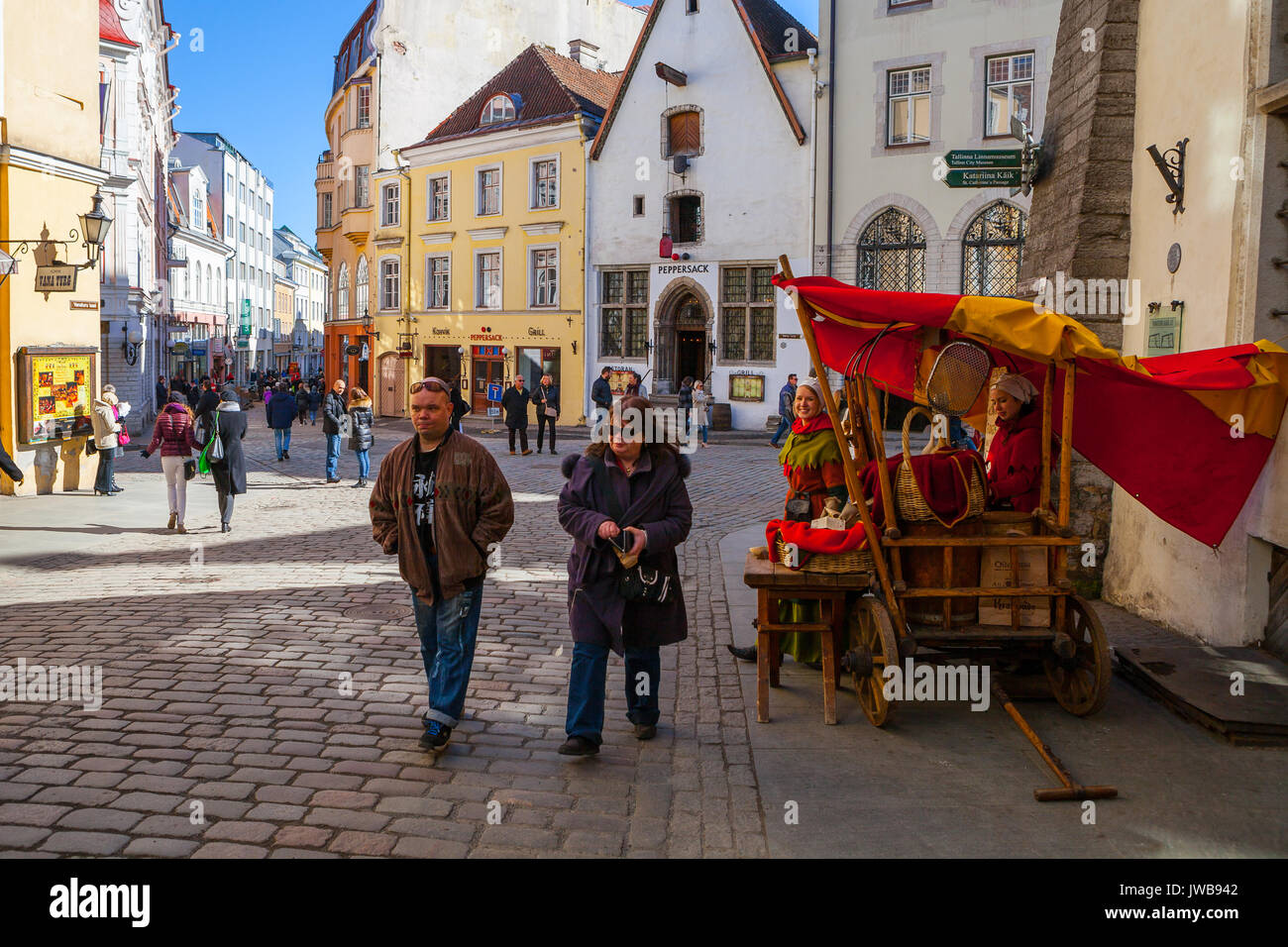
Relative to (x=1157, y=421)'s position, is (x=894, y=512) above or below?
below

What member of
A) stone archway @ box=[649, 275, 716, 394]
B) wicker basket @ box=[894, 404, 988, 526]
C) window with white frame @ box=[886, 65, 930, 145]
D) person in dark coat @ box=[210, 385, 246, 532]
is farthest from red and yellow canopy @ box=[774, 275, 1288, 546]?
stone archway @ box=[649, 275, 716, 394]

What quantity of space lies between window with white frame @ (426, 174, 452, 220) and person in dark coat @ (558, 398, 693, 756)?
35.0 m

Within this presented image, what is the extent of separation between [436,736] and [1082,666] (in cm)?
352

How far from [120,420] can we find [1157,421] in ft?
54.8

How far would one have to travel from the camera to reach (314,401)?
4550 cm

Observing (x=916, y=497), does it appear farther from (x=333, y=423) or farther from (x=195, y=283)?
(x=195, y=283)

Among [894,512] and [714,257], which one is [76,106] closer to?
[894,512]

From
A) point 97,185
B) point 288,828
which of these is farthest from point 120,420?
point 288,828

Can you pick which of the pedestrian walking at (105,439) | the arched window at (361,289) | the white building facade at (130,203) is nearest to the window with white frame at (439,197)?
the arched window at (361,289)

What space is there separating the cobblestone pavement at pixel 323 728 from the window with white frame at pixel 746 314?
2051 cm

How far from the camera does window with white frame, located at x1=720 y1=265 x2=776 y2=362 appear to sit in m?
31.5

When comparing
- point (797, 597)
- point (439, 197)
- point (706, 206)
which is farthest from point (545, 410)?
point (797, 597)

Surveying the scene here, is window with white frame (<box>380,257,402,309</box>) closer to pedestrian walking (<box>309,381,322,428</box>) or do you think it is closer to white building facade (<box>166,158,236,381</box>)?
pedestrian walking (<box>309,381,322,428</box>)

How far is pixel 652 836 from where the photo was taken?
4727mm
